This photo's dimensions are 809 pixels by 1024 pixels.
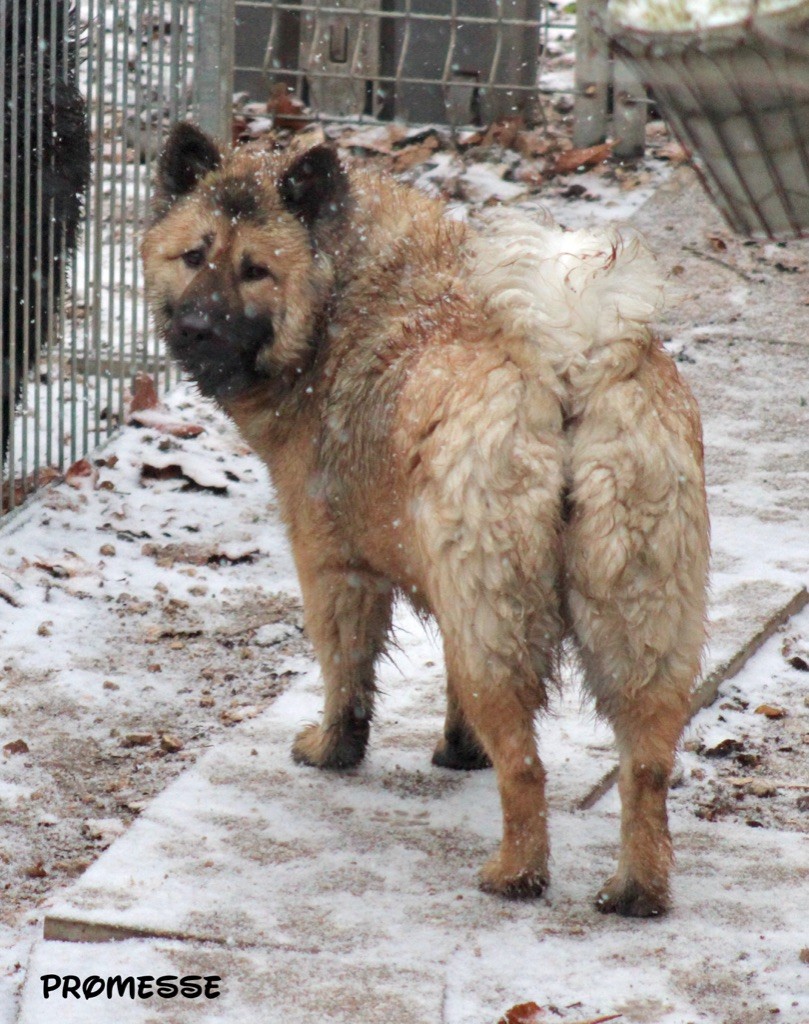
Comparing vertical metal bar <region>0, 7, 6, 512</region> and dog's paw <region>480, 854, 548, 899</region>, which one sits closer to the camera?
dog's paw <region>480, 854, 548, 899</region>

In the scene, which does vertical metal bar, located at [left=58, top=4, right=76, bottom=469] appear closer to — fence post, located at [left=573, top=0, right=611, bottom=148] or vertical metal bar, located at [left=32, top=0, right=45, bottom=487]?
vertical metal bar, located at [left=32, top=0, right=45, bottom=487]

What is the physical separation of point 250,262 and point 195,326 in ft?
0.88

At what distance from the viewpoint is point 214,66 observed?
23.6 feet

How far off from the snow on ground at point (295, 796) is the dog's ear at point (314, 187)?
3.90 feet

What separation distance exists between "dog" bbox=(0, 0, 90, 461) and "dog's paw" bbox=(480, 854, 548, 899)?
3.36 metres

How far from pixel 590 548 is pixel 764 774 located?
4.99ft

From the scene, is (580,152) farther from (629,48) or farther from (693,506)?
(629,48)

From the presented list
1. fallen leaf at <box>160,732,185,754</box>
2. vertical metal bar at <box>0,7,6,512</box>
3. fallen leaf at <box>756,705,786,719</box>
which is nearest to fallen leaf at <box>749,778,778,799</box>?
fallen leaf at <box>756,705,786,719</box>

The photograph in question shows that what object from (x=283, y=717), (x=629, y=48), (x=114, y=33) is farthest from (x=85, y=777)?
(x=114, y=33)

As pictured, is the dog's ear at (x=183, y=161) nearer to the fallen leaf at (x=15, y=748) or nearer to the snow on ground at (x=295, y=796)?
the snow on ground at (x=295, y=796)

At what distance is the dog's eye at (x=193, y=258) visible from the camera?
4.14m

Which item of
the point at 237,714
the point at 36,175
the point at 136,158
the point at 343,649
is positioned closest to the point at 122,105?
the point at 136,158

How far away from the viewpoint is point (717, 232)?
27.5ft

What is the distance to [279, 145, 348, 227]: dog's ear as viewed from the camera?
4066 mm
